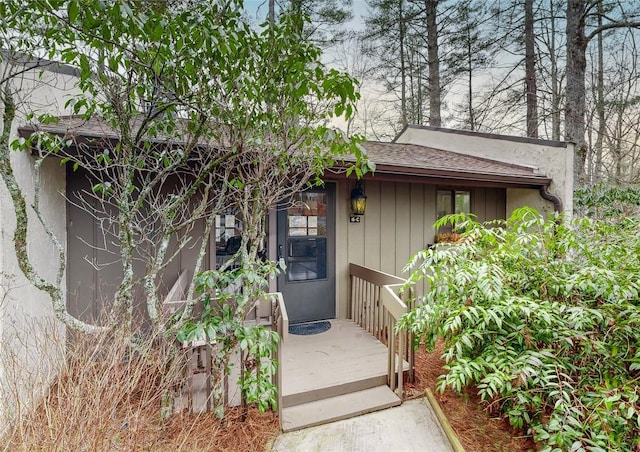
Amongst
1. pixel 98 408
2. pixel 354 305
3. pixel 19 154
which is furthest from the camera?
→ pixel 354 305

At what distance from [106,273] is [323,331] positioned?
9.34 ft

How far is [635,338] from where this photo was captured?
226 centimetres

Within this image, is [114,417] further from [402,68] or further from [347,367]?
[402,68]

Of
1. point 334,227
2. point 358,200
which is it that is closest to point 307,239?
point 334,227

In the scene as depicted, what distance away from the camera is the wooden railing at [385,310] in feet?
10.5

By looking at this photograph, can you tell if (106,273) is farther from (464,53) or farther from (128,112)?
(464,53)

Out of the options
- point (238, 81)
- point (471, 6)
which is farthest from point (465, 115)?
point (238, 81)

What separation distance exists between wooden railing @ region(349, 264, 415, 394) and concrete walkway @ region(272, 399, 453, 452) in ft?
1.04

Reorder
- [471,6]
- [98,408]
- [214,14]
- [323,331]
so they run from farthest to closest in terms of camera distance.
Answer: [471,6] < [323,331] < [214,14] < [98,408]

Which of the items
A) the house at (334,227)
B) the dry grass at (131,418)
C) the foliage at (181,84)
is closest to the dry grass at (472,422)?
the dry grass at (131,418)

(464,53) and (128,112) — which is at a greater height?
(464,53)

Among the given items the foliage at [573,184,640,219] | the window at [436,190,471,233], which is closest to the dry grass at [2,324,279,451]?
the window at [436,190,471,233]

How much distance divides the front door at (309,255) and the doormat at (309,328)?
106mm

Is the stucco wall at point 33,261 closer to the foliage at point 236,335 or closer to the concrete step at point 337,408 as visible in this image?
the foliage at point 236,335
